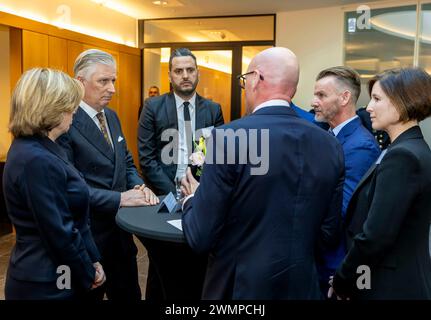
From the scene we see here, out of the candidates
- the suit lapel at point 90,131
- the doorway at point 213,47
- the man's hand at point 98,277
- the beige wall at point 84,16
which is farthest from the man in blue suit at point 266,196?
the doorway at point 213,47

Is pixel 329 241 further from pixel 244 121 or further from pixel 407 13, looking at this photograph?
pixel 407 13

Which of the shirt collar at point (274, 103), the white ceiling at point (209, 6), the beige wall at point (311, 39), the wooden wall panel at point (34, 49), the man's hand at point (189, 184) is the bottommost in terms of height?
the man's hand at point (189, 184)

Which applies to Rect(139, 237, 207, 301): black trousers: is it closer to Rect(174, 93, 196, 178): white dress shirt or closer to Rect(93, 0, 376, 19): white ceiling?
Rect(174, 93, 196, 178): white dress shirt

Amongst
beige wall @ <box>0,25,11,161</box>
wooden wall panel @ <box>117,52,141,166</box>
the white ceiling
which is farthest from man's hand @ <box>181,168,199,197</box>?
wooden wall panel @ <box>117,52,141,166</box>

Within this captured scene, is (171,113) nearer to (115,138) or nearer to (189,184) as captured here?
(115,138)

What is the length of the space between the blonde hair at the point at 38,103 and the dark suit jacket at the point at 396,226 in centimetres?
127

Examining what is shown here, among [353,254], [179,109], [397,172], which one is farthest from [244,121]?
[179,109]

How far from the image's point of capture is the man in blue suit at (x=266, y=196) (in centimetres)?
145

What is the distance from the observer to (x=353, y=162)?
202 cm

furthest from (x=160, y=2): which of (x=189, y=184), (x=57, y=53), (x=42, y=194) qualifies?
(x=42, y=194)

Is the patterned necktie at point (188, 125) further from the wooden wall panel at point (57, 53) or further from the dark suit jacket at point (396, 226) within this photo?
the wooden wall panel at point (57, 53)

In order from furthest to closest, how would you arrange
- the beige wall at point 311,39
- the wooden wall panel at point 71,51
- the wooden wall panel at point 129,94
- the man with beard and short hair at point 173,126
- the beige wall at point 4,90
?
the wooden wall panel at point 129,94, the beige wall at point 311,39, the beige wall at point 4,90, the wooden wall panel at point 71,51, the man with beard and short hair at point 173,126

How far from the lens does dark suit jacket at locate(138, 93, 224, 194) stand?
2.88 meters

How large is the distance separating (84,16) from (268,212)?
6.92 m
